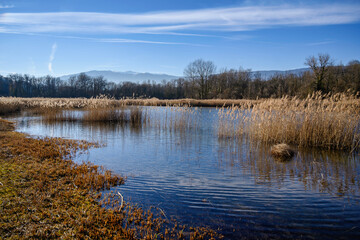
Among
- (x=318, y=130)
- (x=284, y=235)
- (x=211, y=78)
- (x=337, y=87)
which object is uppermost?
(x=211, y=78)

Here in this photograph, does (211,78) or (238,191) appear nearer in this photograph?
(238,191)

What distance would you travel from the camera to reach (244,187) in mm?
6047

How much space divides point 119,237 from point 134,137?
9507mm

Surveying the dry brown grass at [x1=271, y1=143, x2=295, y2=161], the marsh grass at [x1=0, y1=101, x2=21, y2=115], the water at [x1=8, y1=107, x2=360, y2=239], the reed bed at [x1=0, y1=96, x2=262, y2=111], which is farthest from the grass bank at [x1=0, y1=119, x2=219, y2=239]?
the marsh grass at [x1=0, y1=101, x2=21, y2=115]

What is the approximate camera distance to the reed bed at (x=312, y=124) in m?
9.98

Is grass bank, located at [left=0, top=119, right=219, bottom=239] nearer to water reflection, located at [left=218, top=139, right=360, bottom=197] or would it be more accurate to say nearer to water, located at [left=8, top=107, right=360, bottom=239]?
water, located at [left=8, top=107, right=360, bottom=239]

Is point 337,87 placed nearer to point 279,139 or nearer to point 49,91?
point 279,139

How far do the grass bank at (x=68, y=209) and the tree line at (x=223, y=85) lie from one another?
25.4 meters

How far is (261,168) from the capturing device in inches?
303

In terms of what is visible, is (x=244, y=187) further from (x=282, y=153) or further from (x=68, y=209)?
(x=68, y=209)

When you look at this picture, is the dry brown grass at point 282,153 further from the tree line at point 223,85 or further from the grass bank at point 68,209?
the tree line at point 223,85

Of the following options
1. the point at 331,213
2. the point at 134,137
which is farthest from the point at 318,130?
the point at 134,137

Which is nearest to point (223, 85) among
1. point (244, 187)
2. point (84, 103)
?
point (84, 103)

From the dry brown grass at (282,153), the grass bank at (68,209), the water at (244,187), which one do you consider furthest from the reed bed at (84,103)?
the grass bank at (68,209)
